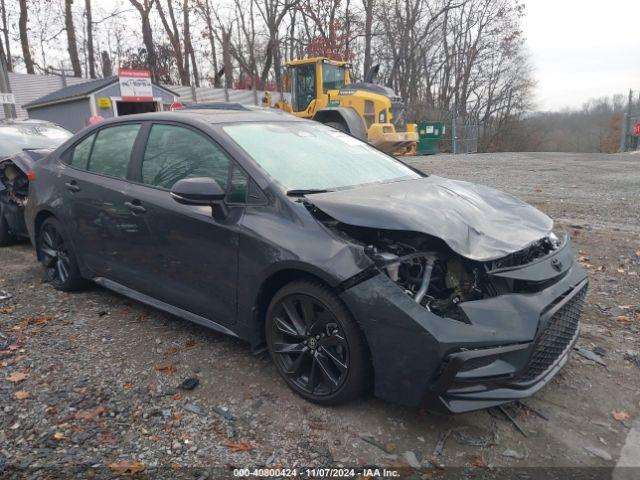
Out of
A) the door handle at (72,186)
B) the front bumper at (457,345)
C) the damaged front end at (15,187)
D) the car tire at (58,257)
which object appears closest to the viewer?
the front bumper at (457,345)

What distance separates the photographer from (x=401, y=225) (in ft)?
8.04

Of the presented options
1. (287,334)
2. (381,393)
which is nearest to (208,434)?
(287,334)

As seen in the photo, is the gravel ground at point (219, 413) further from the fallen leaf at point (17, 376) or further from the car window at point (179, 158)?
the car window at point (179, 158)

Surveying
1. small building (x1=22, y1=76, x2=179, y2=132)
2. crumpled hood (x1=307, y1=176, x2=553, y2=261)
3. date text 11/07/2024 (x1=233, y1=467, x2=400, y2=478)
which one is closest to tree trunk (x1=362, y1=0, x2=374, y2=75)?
small building (x1=22, y1=76, x2=179, y2=132)

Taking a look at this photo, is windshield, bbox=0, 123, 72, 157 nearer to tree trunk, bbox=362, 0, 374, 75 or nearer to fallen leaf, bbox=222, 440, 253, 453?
fallen leaf, bbox=222, 440, 253, 453

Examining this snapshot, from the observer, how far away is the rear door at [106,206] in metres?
3.59

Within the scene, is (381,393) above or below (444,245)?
below

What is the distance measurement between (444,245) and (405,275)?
0.26 meters

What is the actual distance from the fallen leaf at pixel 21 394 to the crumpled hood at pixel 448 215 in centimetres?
206

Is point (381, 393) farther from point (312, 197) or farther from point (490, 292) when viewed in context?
point (312, 197)

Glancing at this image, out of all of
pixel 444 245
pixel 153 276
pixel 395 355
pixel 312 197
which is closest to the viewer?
pixel 395 355

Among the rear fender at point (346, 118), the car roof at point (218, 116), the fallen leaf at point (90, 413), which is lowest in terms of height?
the fallen leaf at point (90, 413)

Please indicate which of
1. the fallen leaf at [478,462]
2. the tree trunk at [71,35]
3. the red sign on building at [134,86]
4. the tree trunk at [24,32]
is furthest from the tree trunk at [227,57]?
the fallen leaf at [478,462]

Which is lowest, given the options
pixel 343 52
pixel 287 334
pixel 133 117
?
pixel 287 334
